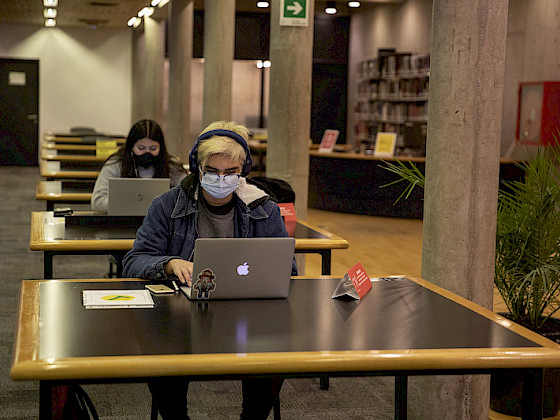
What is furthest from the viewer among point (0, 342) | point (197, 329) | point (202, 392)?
point (0, 342)

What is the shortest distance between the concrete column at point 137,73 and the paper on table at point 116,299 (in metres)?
15.8

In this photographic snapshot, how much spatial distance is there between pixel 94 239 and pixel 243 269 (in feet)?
4.57

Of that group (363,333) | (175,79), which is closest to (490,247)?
(363,333)

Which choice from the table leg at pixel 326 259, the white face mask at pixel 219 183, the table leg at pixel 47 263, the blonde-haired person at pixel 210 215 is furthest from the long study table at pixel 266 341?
the table leg at pixel 326 259

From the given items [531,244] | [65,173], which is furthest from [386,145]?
[531,244]

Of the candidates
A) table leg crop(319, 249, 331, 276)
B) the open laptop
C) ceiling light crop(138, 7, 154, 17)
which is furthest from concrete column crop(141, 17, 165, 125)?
the open laptop

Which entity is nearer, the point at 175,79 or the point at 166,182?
the point at 166,182

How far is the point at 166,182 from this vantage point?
13.7 feet

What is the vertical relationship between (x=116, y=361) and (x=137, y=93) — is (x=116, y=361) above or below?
below

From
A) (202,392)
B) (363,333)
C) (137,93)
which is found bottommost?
(202,392)

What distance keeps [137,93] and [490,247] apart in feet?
51.5

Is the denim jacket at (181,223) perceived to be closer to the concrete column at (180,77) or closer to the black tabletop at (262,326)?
the black tabletop at (262,326)

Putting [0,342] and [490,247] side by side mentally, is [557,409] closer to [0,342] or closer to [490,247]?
[490,247]

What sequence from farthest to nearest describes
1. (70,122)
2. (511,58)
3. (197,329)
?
1. (70,122)
2. (511,58)
3. (197,329)
